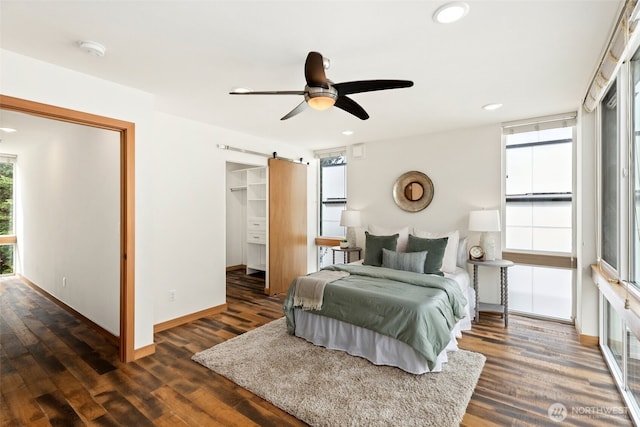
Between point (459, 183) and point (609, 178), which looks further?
point (459, 183)

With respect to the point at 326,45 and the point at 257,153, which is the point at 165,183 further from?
the point at 326,45

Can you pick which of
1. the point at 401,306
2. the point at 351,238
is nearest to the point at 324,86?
the point at 401,306

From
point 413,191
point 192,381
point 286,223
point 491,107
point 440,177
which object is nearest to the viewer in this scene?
point 192,381

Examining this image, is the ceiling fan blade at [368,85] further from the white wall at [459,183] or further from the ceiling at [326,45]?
the white wall at [459,183]

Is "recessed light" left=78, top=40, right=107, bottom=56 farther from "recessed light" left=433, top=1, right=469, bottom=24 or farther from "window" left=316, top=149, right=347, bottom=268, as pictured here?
"window" left=316, top=149, right=347, bottom=268

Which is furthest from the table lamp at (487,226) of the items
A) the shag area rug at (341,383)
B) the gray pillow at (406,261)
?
the shag area rug at (341,383)

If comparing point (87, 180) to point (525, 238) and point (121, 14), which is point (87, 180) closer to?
point (121, 14)

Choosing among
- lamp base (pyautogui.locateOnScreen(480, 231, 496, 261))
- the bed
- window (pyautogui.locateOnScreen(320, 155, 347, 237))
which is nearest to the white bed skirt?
the bed

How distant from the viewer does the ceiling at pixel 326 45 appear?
1.74 m

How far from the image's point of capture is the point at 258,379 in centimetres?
244

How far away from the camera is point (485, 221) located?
3.72 meters

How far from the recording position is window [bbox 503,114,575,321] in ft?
12.1

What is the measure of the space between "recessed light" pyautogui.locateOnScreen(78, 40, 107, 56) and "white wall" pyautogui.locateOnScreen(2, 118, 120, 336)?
1.15 metres

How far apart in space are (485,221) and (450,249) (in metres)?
0.55
